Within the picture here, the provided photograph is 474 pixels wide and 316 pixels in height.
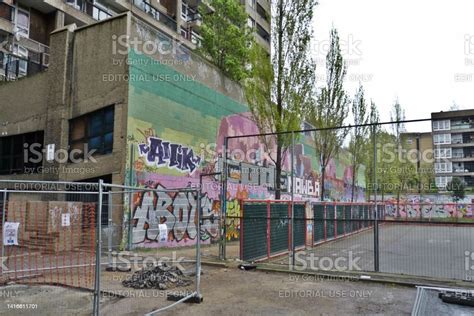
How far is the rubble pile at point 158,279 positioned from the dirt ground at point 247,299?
232 millimetres

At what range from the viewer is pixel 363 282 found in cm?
932

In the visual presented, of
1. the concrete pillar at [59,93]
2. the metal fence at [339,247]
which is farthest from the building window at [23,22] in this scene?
the metal fence at [339,247]

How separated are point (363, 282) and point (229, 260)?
4104mm

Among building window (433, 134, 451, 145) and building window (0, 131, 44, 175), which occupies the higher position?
building window (433, 134, 451, 145)

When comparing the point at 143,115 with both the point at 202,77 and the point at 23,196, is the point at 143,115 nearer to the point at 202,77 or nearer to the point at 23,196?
the point at 202,77

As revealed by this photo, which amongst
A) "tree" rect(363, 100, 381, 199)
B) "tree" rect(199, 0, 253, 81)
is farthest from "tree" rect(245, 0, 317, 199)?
"tree" rect(363, 100, 381, 199)

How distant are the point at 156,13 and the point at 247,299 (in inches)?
1126

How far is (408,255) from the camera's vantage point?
13.9 metres

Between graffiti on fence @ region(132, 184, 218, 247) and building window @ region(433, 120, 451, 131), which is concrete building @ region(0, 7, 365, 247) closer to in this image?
graffiti on fence @ region(132, 184, 218, 247)

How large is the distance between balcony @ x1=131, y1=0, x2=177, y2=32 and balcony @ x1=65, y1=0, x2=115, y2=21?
2.41 meters

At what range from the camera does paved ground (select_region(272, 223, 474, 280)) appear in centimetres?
1095

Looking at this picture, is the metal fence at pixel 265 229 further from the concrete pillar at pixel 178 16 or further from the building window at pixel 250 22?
the building window at pixel 250 22

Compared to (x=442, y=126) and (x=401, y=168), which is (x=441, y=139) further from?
(x=401, y=168)

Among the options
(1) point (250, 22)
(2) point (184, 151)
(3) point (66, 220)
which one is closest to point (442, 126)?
(1) point (250, 22)
